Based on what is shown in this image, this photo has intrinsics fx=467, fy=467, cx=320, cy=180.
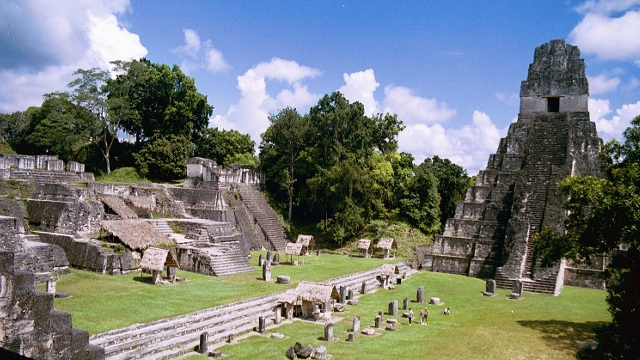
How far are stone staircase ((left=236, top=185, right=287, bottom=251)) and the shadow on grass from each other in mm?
17882

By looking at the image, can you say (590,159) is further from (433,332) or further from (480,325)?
(433,332)

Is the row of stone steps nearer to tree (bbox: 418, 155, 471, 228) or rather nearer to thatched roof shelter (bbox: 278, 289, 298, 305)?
thatched roof shelter (bbox: 278, 289, 298, 305)

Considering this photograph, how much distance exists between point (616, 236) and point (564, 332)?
3.90m

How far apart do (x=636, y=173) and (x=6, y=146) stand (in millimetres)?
A: 35428

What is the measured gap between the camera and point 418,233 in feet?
111

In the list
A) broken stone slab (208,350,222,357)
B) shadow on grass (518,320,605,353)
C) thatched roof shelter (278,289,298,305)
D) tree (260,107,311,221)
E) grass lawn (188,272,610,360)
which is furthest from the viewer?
tree (260,107,311,221)

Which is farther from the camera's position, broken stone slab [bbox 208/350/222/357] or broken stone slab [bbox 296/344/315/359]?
broken stone slab [bbox 296/344/315/359]

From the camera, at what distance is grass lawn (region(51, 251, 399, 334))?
42.1 ft

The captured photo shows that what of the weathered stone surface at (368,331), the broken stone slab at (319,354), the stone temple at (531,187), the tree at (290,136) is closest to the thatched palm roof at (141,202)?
the tree at (290,136)

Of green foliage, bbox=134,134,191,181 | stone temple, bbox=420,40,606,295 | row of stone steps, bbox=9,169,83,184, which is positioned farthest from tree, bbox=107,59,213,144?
stone temple, bbox=420,40,606,295

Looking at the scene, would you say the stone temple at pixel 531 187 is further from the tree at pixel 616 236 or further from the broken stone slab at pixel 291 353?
the broken stone slab at pixel 291 353

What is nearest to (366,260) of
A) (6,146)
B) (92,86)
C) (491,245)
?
(491,245)

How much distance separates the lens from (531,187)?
1041 inches

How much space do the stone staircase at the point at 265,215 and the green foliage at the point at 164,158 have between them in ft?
19.3
